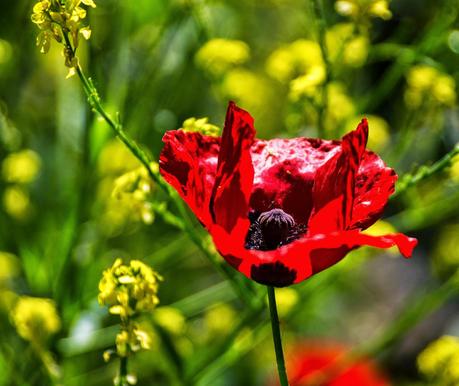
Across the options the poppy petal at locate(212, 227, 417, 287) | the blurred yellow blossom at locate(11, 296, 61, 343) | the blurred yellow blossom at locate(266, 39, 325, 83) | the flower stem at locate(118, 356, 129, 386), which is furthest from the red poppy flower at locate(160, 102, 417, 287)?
the blurred yellow blossom at locate(266, 39, 325, 83)

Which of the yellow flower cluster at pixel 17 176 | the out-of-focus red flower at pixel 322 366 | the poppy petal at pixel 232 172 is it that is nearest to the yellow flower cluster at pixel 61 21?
the poppy petal at pixel 232 172

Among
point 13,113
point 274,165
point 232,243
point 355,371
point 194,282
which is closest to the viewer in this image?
point 232,243

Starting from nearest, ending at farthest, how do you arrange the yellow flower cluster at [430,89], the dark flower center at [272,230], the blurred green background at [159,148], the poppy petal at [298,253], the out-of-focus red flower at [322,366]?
the poppy petal at [298,253], the dark flower center at [272,230], the blurred green background at [159,148], the yellow flower cluster at [430,89], the out-of-focus red flower at [322,366]

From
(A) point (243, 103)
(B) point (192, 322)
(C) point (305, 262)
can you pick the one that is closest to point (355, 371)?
(B) point (192, 322)

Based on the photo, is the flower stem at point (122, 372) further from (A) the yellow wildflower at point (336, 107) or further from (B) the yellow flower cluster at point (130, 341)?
(A) the yellow wildflower at point (336, 107)

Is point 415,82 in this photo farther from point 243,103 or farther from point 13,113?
point 13,113

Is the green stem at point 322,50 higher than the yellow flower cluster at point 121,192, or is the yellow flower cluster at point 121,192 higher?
the green stem at point 322,50
